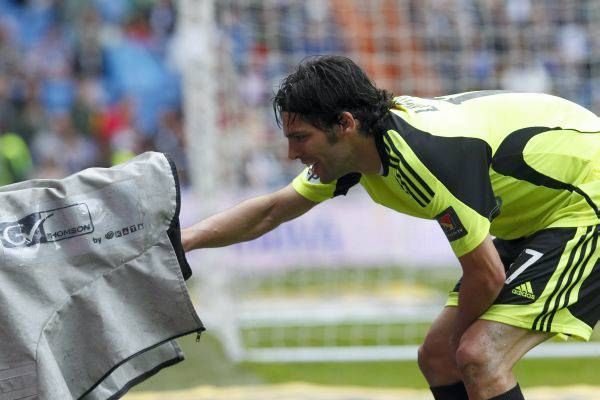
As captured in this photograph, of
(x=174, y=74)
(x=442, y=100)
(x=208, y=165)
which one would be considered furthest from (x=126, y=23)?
(x=442, y=100)

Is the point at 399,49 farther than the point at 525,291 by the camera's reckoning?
Yes

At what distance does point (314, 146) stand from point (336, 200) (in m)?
6.97

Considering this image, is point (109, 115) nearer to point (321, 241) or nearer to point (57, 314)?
point (321, 241)

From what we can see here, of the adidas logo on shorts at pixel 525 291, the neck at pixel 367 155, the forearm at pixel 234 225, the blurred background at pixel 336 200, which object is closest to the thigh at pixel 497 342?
the adidas logo on shorts at pixel 525 291

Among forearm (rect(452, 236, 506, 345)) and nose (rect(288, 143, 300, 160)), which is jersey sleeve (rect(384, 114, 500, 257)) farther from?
nose (rect(288, 143, 300, 160))

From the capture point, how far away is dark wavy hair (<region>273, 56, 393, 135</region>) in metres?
3.98

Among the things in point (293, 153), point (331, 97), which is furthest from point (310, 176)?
point (331, 97)

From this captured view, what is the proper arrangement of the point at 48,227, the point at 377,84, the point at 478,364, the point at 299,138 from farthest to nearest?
Result: the point at 377,84
the point at 299,138
the point at 478,364
the point at 48,227

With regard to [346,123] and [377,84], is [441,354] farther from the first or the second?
[377,84]

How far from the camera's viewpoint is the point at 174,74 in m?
16.5

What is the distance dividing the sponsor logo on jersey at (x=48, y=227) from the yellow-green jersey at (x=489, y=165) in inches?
42.4

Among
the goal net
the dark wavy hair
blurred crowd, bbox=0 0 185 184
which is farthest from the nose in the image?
blurred crowd, bbox=0 0 185 184

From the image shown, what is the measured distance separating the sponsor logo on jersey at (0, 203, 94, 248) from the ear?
0.94 metres

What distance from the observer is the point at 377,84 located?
32.5 ft
